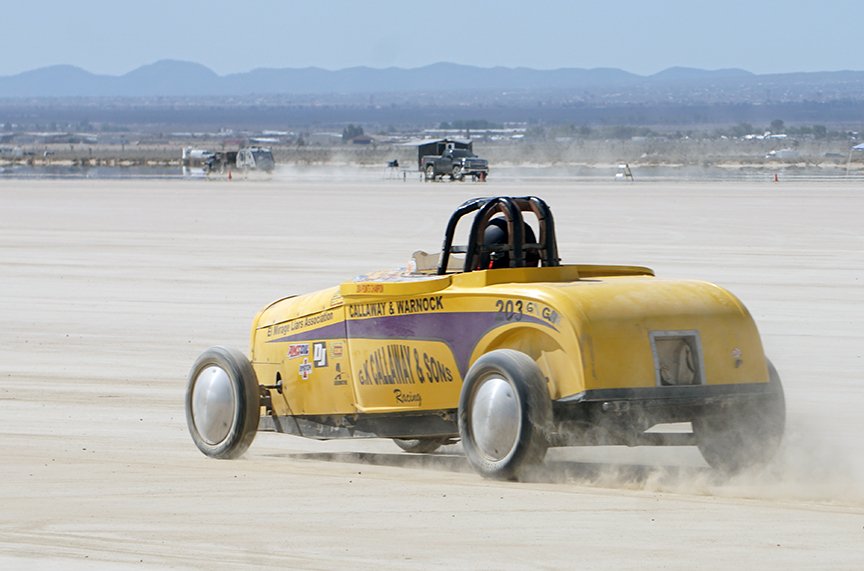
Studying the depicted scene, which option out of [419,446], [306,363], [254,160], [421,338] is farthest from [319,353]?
[254,160]

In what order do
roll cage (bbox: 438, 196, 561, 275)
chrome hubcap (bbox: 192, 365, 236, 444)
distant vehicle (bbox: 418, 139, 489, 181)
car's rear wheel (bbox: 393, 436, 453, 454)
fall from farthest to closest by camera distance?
distant vehicle (bbox: 418, 139, 489, 181), car's rear wheel (bbox: 393, 436, 453, 454), chrome hubcap (bbox: 192, 365, 236, 444), roll cage (bbox: 438, 196, 561, 275)

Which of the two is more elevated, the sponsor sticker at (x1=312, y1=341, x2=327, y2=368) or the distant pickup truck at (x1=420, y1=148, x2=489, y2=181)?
the sponsor sticker at (x1=312, y1=341, x2=327, y2=368)

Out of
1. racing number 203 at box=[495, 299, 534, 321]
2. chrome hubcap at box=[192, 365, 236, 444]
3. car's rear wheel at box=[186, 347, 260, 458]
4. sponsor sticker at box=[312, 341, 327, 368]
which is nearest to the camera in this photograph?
racing number 203 at box=[495, 299, 534, 321]

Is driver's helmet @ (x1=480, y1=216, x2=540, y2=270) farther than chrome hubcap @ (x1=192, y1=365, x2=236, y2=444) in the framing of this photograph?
No

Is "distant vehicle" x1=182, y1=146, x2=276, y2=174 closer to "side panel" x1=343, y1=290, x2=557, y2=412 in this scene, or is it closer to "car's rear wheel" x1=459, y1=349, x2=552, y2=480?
"side panel" x1=343, y1=290, x2=557, y2=412

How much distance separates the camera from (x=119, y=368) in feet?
50.9

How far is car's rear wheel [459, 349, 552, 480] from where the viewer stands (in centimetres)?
880

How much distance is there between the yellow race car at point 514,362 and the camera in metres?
8.88

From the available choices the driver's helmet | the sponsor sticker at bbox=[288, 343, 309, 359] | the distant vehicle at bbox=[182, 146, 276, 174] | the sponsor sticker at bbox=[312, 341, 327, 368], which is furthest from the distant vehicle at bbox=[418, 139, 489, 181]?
the driver's helmet

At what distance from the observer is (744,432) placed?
31.0 feet

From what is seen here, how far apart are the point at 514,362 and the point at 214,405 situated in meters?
2.80

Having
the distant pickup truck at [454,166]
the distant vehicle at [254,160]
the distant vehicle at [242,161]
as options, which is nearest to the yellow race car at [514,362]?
the distant pickup truck at [454,166]

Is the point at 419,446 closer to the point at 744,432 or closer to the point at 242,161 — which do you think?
the point at 744,432

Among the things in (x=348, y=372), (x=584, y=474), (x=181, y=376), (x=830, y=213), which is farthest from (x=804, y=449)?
(x=830, y=213)
